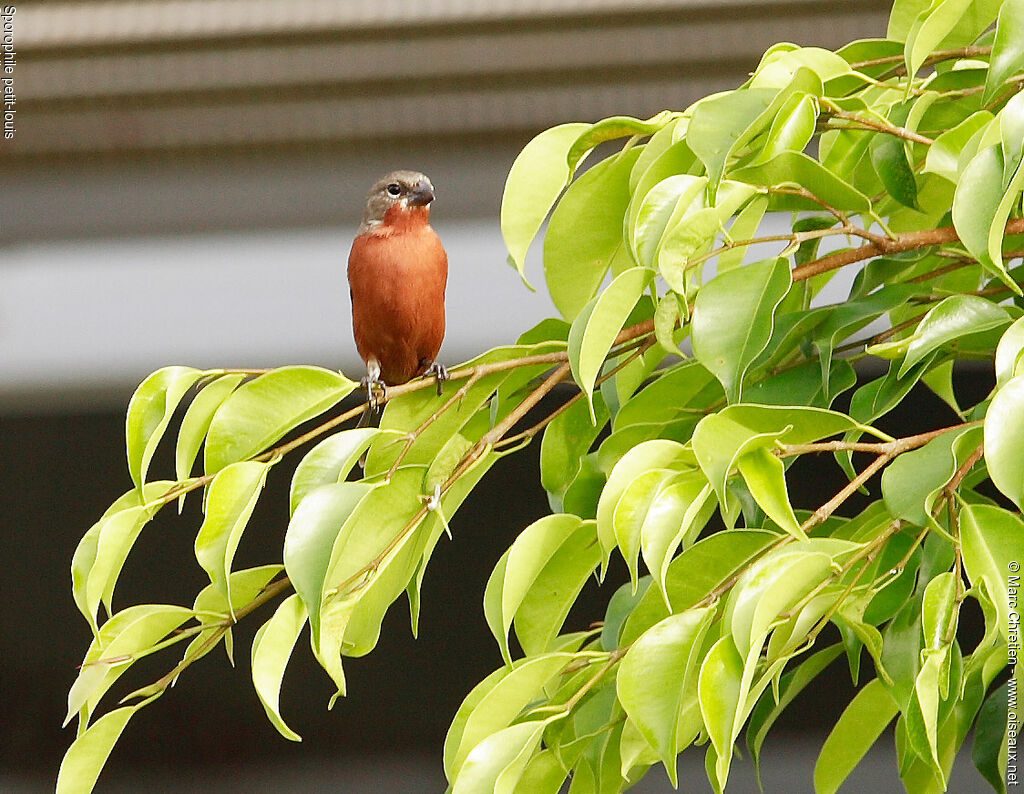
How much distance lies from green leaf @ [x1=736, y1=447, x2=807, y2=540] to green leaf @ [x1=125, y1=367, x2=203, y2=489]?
28cm

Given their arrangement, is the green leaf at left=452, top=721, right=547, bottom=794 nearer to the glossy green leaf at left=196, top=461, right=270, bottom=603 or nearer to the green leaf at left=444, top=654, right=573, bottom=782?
the green leaf at left=444, top=654, right=573, bottom=782

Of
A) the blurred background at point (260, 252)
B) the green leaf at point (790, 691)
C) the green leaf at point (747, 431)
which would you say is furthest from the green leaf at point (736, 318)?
the blurred background at point (260, 252)

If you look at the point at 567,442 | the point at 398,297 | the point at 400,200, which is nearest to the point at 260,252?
the point at 400,200

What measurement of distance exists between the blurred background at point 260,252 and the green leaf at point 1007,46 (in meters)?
1.36

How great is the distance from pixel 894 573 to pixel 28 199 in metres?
1.99

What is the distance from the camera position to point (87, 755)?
1.85ft

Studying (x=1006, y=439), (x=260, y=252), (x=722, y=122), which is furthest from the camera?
(x=260, y=252)

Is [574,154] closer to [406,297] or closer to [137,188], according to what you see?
[406,297]

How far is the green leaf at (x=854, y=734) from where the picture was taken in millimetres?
646

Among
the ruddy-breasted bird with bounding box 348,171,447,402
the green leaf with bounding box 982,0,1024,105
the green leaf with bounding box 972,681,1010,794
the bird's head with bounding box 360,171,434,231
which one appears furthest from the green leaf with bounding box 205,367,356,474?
the bird's head with bounding box 360,171,434,231

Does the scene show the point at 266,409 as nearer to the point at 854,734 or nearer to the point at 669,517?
the point at 669,517

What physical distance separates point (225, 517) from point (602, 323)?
0.64 ft

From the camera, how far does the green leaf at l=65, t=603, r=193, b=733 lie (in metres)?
0.55

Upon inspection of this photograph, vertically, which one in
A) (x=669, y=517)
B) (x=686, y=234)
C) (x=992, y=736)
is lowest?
(x=992, y=736)
